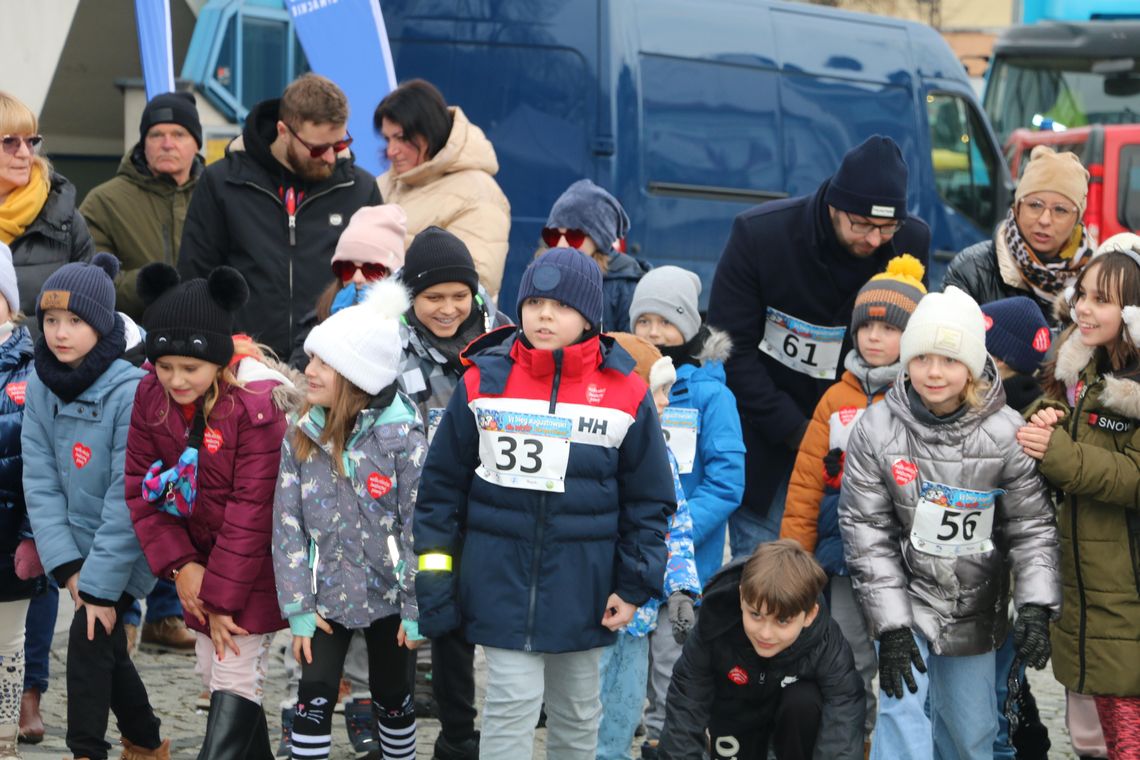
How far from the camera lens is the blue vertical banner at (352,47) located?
9.58 m

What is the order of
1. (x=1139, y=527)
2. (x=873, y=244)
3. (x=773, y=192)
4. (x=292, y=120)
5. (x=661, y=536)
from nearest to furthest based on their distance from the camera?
→ (x=661, y=536) → (x=1139, y=527) → (x=873, y=244) → (x=292, y=120) → (x=773, y=192)

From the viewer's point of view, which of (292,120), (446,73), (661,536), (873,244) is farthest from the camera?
(446,73)

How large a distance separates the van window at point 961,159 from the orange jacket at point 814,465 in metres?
7.98

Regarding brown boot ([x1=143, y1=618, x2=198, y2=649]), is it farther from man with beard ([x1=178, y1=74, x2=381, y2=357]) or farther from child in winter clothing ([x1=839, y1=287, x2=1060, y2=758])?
child in winter clothing ([x1=839, y1=287, x2=1060, y2=758])

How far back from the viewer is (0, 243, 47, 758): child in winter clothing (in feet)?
18.2

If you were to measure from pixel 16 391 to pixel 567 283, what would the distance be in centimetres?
201

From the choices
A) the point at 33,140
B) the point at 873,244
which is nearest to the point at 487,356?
the point at 873,244

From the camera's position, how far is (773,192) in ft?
40.0

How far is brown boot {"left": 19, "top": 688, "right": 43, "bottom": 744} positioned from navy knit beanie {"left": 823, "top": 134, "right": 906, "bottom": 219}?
10.4 ft

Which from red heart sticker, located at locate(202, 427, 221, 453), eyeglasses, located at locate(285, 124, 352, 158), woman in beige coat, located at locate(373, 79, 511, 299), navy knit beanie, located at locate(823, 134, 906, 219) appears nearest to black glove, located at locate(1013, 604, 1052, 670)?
navy knit beanie, located at locate(823, 134, 906, 219)

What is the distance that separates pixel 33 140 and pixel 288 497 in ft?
7.20

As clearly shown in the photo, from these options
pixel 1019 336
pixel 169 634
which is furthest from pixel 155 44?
pixel 1019 336

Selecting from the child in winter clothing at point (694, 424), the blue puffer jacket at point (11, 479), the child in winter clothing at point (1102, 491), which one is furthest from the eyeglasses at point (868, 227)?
the blue puffer jacket at point (11, 479)

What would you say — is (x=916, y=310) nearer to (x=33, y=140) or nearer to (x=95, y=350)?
(x=95, y=350)
